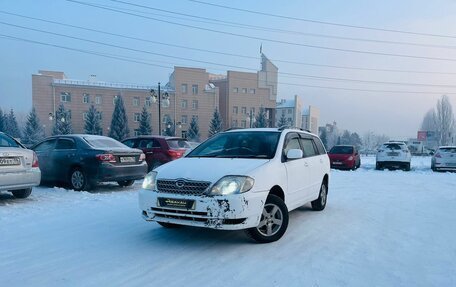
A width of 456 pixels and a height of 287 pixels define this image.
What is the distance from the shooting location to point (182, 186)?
4.98m

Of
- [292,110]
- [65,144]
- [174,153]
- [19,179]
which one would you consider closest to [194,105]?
[292,110]

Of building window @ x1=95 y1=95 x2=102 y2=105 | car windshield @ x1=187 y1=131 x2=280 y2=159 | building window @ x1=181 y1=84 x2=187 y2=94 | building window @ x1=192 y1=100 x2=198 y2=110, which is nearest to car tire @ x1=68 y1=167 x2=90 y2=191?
car windshield @ x1=187 y1=131 x2=280 y2=159

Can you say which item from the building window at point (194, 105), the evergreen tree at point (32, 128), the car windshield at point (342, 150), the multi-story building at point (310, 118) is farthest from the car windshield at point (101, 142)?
the multi-story building at point (310, 118)

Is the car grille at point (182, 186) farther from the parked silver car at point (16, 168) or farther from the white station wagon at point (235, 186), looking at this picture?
the parked silver car at point (16, 168)

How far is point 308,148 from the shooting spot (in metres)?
7.34

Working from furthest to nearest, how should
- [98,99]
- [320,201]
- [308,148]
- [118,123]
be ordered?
[98,99]
[118,123]
[320,201]
[308,148]

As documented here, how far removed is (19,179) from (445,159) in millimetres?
18577

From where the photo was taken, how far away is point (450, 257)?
475 centimetres

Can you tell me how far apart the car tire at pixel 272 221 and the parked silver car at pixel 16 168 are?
532 centimetres

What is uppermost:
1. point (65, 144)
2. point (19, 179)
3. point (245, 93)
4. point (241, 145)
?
point (245, 93)

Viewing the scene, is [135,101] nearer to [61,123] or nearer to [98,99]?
[98,99]

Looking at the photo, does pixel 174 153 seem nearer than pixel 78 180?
No

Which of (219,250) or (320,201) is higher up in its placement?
(320,201)

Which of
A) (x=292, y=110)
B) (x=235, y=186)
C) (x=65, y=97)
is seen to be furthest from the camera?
(x=292, y=110)
